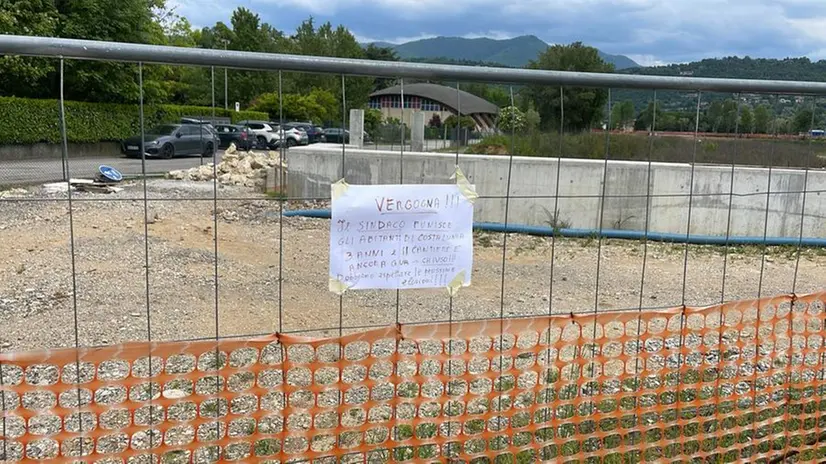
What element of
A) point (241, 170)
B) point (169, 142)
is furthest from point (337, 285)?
point (241, 170)

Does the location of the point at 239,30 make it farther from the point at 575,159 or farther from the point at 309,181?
the point at 575,159

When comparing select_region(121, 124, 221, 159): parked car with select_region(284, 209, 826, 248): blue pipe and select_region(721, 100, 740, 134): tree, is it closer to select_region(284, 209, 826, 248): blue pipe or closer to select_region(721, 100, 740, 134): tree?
select_region(721, 100, 740, 134): tree

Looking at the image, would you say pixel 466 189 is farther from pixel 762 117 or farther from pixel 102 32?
pixel 102 32

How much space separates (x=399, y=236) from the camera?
8.56ft

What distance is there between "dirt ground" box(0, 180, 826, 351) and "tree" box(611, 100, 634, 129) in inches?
45.2

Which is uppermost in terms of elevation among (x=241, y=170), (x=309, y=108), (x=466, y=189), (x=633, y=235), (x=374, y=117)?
(x=309, y=108)

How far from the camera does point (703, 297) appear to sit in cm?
728

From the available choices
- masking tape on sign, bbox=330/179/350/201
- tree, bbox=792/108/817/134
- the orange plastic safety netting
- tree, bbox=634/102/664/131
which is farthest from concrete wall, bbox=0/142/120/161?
tree, bbox=792/108/817/134

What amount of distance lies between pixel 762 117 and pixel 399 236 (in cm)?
430

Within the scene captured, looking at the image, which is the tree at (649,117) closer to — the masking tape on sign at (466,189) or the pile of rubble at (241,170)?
the masking tape on sign at (466,189)

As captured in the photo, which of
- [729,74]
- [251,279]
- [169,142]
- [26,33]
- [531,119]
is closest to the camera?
[169,142]

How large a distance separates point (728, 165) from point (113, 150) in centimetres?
946

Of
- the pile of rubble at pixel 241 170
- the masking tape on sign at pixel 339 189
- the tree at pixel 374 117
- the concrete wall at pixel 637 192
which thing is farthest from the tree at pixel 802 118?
the pile of rubble at pixel 241 170

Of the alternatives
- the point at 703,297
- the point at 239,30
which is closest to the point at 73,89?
the point at 703,297
